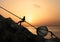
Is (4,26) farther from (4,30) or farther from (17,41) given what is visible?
(17,41)

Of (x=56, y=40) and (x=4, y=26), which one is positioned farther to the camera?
(x=56, y=40)

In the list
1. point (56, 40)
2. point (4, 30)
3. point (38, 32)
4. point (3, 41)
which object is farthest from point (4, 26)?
point (56, 40)

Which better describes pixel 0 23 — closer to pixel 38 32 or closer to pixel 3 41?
pixel 3 41

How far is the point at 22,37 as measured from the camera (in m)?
6.69

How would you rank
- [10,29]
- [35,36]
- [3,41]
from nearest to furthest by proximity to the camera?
[3,41] < [10,29] < [35,36]

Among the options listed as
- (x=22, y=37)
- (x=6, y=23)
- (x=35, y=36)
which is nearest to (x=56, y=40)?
(x=35, y=36)

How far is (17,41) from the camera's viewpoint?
648 centimetres

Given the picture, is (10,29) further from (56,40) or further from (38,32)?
(56,40)

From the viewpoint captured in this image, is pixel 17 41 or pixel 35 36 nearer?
pixel 17 41

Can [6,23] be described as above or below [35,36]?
above

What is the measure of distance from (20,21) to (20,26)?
406 mm

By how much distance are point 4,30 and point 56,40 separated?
1981mm

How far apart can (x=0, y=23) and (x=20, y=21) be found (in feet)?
2.13

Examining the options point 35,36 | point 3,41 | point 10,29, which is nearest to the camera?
point 3,41
